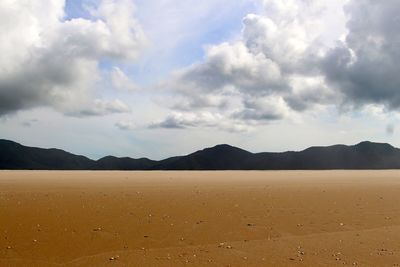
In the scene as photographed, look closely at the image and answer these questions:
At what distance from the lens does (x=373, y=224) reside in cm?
1647

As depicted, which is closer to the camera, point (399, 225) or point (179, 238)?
point (179, 238)

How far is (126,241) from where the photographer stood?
1341cm

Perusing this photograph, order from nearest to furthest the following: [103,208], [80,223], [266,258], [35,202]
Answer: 1. [266,258]
2. [80,223]
3. [103,208]
4. [35,202]

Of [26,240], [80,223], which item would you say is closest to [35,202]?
[80,223]

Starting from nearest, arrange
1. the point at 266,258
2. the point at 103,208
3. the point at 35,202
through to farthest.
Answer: the point at 266,258 < the point at 103,208 < the point at 35,202

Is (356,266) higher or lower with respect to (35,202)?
lower

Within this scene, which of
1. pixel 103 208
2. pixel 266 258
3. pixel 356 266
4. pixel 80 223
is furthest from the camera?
pixel 103 208

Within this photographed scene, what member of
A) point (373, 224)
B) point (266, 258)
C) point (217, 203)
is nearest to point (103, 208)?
point (217, 203)

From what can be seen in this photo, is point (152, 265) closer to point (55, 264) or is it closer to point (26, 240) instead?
point (55, 264)

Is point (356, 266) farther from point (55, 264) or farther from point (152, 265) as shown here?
point (55, 264)

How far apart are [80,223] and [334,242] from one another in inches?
358

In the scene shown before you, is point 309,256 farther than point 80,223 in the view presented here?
No

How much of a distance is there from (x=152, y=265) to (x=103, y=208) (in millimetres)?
8963

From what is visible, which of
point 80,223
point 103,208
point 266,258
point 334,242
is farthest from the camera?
point 103,208
